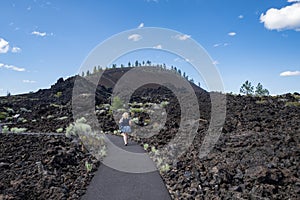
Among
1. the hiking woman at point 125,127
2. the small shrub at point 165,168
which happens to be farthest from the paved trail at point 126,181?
the hiking woman at point 125,127

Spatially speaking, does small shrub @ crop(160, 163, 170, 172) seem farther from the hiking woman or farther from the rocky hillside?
the hiking woman

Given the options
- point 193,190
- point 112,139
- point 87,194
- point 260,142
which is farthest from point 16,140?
point 260,142

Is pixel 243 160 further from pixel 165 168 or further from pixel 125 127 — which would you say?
pixel 125 127

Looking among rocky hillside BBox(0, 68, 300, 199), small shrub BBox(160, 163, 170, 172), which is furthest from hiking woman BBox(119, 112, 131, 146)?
small shrub BBox(160, 163, 170, 172)

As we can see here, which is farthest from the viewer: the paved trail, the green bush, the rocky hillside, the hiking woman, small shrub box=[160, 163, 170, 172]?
the hiking woman

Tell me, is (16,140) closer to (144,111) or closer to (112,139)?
(112,139)

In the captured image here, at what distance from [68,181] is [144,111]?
12.5 meters

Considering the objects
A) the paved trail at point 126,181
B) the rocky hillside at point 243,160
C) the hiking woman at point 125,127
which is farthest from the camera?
the hiking woman at point 125,127

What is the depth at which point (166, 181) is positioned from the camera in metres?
7.08

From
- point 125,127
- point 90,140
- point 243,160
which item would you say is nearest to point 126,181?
point 243,160

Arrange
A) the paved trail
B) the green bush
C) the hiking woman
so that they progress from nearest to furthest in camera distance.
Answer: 1. the paved trail
2. the green bush
3. the hiking woman

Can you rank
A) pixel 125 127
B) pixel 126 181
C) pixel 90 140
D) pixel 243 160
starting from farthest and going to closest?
1. pixel 125 127
2. pixel 90 140
3. pixel 243 160
4. pixel 126 181

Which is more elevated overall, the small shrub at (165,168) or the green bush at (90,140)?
the green bush at (90,140)

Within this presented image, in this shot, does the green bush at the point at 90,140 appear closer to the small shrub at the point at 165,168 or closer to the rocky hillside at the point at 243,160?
the rocky hillside at the point at 243,160
